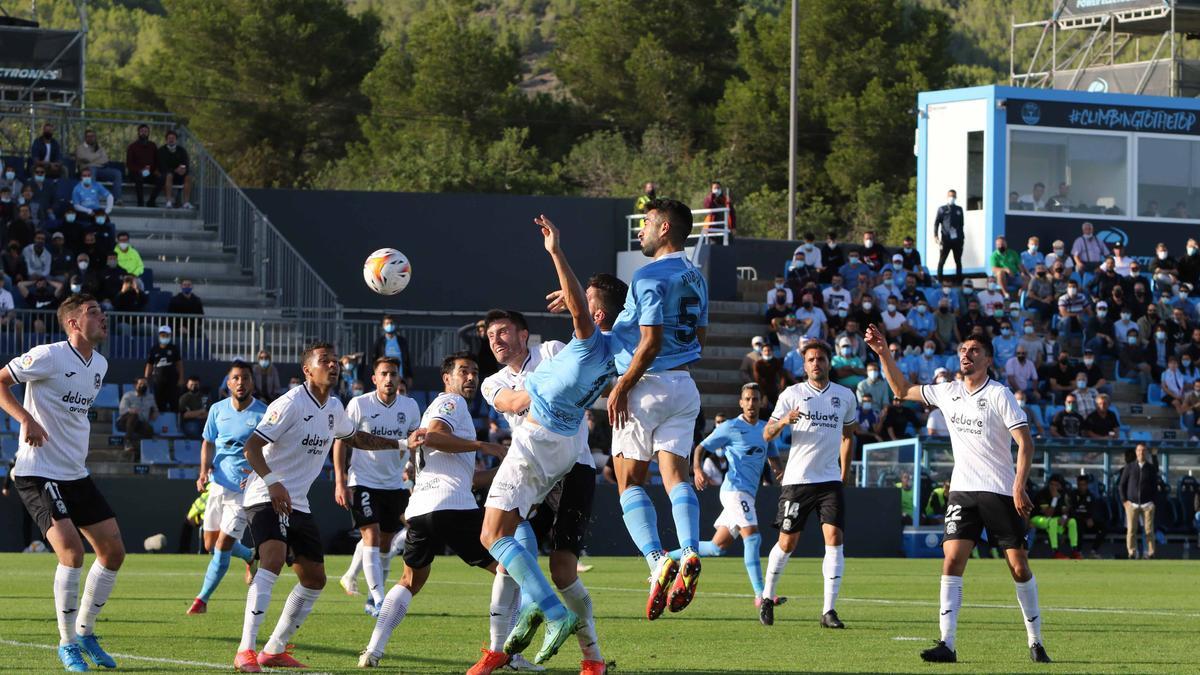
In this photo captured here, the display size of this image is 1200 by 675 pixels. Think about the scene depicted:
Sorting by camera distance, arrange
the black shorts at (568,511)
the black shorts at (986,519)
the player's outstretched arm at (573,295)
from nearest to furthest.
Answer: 1. the player's outstretched arm at (573,295)
2. the black shorts at (568,511)
3. the black shorts at (986,519)

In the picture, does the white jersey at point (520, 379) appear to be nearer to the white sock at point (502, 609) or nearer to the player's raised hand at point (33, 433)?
the white sock at point (502, 609)

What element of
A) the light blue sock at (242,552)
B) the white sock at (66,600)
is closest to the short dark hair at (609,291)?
the white sock at (66,600)

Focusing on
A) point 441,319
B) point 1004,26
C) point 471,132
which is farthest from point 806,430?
point 1004,26

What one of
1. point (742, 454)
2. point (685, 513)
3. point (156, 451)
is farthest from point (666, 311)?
point (156, 451)

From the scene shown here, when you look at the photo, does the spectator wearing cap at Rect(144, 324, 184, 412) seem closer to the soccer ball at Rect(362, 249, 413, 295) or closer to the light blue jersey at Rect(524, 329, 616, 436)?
the soccer ball at Rect(362, 249, 413, 295)

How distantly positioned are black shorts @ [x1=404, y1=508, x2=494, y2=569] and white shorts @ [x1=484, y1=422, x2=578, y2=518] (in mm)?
1333

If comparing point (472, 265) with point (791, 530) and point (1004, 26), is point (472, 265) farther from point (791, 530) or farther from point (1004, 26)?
point (1004, 26)

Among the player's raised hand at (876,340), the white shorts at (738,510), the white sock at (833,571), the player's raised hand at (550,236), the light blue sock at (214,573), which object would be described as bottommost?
the light blue sock at (214,573)

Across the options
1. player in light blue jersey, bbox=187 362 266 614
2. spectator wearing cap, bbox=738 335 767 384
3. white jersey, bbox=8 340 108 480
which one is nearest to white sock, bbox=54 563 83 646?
white jersey, bbox=8 340 108 480

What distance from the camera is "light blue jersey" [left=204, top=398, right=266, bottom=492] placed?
17.4 m

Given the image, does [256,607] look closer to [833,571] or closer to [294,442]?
[294,442]

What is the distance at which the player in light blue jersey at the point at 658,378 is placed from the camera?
34.0ft

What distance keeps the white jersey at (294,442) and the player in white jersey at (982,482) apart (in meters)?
3.62

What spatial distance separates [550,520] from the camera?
11.2 meters
